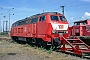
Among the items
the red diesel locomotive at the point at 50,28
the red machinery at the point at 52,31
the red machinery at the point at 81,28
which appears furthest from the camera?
the red machinery at the point at 81,28

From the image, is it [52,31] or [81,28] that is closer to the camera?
[52,31]

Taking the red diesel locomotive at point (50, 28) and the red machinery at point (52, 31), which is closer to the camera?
the red machinery at point (52, 31)

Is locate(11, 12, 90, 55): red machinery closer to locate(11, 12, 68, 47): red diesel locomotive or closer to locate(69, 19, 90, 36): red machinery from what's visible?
locate(11, 12, 68, 47): red diesel locomotive

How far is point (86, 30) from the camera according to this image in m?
19.4

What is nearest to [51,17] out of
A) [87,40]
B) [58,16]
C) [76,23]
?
[58,16]

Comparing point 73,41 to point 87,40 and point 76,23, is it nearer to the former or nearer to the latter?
point 87,40

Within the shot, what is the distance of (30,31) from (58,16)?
4.34m

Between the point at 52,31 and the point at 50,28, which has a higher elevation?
the point at 50,28

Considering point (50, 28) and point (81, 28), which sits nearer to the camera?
point (50, 28)

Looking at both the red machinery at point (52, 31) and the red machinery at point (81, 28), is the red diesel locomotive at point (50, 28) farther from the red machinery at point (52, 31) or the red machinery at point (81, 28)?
the red machinery at point (81, 28)

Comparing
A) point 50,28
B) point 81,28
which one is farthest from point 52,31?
point 81,28

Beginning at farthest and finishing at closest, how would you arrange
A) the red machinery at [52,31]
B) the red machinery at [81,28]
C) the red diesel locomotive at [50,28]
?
the red machinery at [81,28] → the red diesel locomotive at [50,28] → the red machinery at [52,31]

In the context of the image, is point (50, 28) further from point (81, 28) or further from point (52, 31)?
point (81, 28)

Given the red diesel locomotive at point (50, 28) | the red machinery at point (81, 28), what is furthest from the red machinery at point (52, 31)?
the red machinery at point (81, 28)
